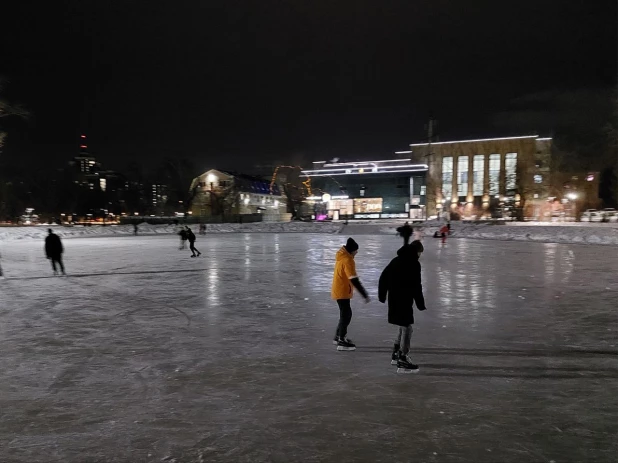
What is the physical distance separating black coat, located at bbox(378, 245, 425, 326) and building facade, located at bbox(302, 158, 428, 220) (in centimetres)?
7216

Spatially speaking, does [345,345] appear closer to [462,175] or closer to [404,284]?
[404,284]

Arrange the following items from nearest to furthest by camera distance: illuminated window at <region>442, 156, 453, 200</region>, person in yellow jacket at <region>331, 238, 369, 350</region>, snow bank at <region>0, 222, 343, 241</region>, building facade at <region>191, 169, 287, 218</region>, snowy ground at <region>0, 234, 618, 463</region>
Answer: snowy ground at <region>0, 234, 618, 463</region> → person in yellow jacket at <region>331, 238, 369, 350</region> → snow bank at <region>0, 222, 343, 241</region> → building facade at <region>191, 169, 287, 218</region> → illuminated window at <region>442, 156, 453, 200</region>

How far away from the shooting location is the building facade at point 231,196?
2685 inches

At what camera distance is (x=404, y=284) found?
5.32 meters

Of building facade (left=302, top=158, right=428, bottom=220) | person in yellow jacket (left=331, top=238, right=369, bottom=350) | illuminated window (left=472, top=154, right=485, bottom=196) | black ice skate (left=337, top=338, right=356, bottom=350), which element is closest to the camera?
person in yellow jacket (left=331, top=238, right=369, bottom=350)

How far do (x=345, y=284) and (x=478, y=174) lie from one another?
85515mm

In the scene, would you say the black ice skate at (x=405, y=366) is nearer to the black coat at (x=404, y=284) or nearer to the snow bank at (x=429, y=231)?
the black coat at (x=404, y=284)

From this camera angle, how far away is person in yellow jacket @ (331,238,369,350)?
244 inches

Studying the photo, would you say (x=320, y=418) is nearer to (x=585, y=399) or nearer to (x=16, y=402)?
(x=585, y=399)

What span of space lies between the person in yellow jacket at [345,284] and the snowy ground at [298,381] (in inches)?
12.1

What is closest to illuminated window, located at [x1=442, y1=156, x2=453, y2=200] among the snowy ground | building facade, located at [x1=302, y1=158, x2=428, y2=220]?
building facade, located at [x1=302, y1=158, x2=428, y2=220]

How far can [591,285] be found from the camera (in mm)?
11961

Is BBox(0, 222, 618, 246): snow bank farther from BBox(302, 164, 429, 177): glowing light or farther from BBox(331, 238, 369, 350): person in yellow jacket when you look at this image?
BBox(302, 164, 429, 177): glowing light

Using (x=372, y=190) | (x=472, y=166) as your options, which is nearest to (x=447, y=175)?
(x=472, y=166)
